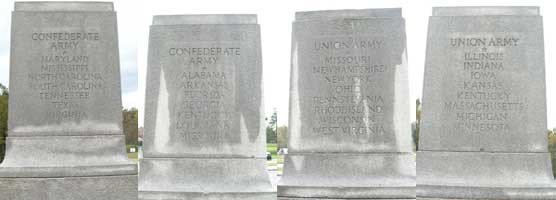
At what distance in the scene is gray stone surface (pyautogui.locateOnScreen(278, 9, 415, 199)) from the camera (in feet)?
42.8

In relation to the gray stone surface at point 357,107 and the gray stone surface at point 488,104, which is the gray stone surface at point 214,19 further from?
the gray stone surface at point 488,104

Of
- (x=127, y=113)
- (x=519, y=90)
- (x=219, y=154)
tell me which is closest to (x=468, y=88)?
(x=519, y=90)

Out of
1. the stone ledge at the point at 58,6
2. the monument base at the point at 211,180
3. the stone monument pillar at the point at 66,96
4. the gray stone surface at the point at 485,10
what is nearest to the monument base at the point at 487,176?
the gray stone surface at the point at 485,10

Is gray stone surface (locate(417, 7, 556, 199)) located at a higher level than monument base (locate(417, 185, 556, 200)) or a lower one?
higher

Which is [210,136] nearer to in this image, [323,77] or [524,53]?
[323,77]

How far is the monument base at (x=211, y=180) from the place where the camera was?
45.5 feet

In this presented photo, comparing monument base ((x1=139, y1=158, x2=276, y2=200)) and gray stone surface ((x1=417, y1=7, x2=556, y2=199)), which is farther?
monument base ((x1=139, y1=158, x2=276, y2=200))

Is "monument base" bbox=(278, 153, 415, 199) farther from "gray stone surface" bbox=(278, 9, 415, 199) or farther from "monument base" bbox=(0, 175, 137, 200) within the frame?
"monument base" bbox=(0, 175, 137, 200)

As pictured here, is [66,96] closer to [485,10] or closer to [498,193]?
[485,10]

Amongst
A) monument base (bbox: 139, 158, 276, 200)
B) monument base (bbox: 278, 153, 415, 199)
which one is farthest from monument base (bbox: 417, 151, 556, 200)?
monument base (bbox: 139, 158, 276, 200)

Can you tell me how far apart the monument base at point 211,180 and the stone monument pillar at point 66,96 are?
0.55 m

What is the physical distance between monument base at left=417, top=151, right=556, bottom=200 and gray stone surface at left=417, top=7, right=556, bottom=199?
0.01 m

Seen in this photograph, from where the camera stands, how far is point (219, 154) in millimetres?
13945

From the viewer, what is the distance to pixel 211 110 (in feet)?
45.7
